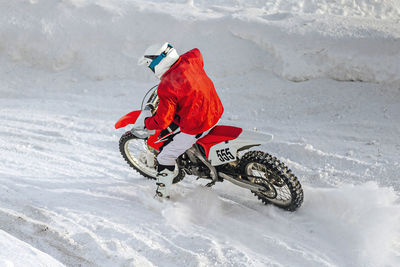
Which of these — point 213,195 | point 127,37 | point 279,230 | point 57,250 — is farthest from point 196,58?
point 127,37

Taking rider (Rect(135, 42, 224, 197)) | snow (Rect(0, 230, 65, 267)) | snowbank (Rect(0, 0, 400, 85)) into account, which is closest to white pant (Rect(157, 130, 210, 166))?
rider (Rect(135, 42, 224, 197))

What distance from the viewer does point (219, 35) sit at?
751 centimetres

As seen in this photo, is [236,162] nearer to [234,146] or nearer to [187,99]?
[234,146]

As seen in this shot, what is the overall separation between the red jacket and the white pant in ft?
0.36

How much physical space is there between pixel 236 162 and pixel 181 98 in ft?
3.29

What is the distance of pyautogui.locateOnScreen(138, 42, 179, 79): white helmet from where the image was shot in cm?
340

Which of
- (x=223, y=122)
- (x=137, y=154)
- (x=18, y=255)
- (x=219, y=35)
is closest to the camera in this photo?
(x=18, y=255)

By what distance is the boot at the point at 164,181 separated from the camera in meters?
4.11

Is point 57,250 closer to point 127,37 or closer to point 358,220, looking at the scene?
point 358,220

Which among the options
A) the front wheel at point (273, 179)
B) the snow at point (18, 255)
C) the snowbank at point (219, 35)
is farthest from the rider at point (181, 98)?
the snowbank at point (219, 35)

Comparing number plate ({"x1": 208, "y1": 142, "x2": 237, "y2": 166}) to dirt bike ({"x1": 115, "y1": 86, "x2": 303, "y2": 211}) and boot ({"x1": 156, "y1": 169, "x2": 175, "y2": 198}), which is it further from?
boot ({"x1": 156, "y1": 169, "x2": 175, "y2": 198})

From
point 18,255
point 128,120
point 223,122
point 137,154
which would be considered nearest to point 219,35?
point 223,122

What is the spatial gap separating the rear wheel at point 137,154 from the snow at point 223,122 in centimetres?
18

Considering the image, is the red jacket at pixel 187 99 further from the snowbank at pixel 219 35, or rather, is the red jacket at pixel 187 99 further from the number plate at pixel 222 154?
the snowbank at pixel 219 35
